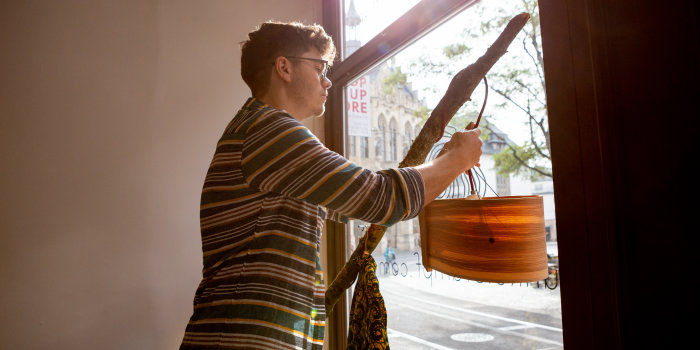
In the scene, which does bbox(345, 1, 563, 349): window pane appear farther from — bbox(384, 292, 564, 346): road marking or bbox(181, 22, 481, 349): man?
bbox(181, 22, 481, 349): man

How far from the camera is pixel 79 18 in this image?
A: 2049mm

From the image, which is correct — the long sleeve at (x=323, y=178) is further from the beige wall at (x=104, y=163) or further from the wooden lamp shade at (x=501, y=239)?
the beige wall at (x=104, y=163)

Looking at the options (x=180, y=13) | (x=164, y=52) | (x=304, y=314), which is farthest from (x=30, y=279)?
(x=304, y=314)

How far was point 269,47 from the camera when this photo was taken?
1070 millimetres

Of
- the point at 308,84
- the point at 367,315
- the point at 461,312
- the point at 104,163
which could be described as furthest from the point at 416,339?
the point at 104,163

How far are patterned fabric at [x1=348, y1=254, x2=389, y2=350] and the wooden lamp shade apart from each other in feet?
0.87

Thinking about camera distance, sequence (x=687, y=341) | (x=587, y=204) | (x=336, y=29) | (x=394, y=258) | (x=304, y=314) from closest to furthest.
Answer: (x=687, y=341)
(x=587, y=204)
(x=304, y=314)
(x=394, y=258)
(x=336, y=29)

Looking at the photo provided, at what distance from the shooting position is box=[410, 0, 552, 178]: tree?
1.07 m

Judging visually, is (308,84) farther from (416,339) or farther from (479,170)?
(416,339)

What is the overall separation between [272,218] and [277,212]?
0.02 metres

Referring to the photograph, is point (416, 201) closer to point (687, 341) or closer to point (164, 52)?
point (687, 341)

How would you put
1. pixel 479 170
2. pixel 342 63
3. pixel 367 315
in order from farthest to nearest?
1. pixel 342 63
2. pixel 479 170
3. pixel 367 315

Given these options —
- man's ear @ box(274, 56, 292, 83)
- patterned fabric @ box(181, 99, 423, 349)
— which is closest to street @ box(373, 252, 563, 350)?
patterned fabric @ box(181, 99, 423, 349)

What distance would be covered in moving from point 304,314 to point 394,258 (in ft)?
3.04
